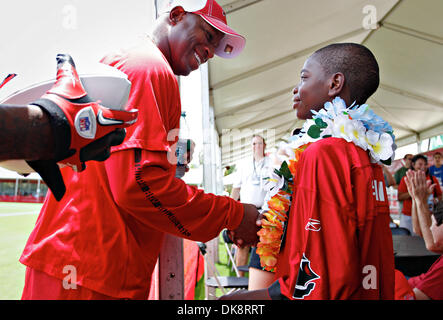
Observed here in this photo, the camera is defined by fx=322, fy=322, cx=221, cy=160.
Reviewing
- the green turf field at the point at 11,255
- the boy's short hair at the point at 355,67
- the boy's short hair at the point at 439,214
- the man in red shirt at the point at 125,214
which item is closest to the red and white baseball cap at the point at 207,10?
the man in red shirt at the point at 125,214

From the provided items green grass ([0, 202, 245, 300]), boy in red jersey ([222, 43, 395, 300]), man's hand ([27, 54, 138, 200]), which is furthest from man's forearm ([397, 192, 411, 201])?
man's hand ([27, 54, 138, 200])

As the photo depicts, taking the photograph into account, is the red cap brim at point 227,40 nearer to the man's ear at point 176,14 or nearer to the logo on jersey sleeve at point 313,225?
the man's ear at point 176,14

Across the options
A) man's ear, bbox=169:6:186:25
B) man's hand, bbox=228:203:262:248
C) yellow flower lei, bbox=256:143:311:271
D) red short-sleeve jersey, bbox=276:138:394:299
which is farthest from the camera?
man's ear, bbox=169:6:186:25

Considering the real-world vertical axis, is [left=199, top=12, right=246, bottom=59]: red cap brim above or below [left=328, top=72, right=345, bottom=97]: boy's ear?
above

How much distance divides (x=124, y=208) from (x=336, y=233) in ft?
2.48

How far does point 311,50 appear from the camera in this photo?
6.60m

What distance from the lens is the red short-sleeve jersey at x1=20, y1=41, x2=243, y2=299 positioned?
45.7 inches

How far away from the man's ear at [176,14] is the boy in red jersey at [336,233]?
3.10 ft

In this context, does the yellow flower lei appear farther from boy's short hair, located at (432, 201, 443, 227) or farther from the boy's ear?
boy's short hair, located at (432, 201, 443, 227)

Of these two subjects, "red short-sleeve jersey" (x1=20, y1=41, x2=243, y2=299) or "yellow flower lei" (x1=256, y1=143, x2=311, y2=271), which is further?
"yellow flower lei" (x1=256, y1=143, x2=311, y2=271)

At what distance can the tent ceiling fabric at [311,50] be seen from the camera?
5004mm

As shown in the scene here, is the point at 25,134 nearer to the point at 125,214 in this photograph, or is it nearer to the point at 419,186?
the point at 125,214

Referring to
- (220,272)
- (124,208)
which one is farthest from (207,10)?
(220,272)
